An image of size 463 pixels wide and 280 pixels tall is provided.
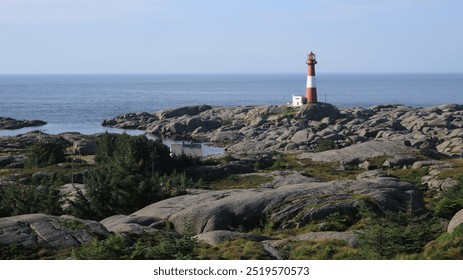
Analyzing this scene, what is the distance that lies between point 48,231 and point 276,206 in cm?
1155

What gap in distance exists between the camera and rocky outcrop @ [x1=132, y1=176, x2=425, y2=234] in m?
25.0

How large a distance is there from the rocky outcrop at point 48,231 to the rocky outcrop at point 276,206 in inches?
216

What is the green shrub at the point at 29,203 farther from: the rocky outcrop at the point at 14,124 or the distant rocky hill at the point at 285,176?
the rocky outcrop at the point at 14,124

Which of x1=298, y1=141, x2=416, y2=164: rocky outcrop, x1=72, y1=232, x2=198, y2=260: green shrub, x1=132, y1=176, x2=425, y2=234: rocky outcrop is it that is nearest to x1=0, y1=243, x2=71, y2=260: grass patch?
x1=72, y1=232, x2=198, y2=260: green shrub

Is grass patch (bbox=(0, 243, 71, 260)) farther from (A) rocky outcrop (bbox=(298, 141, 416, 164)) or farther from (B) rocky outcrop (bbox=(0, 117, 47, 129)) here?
(B) rocky outcrop (bbox=(0, 117, 47, 129))

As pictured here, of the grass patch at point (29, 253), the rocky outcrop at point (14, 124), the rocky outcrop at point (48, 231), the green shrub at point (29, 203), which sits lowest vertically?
the rocky outcrop at point (14, 124)

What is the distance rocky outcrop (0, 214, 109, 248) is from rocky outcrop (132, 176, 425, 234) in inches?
216

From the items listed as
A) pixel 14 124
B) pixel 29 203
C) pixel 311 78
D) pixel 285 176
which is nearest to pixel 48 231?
pixel 29 203

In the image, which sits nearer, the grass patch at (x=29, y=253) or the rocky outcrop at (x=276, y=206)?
the grass patch at (x=29, y=253)

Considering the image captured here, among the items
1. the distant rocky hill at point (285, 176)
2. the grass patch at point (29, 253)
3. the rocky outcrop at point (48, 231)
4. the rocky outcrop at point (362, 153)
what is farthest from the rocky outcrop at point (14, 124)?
the grass patch at point (29, 253)

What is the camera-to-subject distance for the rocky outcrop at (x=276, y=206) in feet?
82.1
